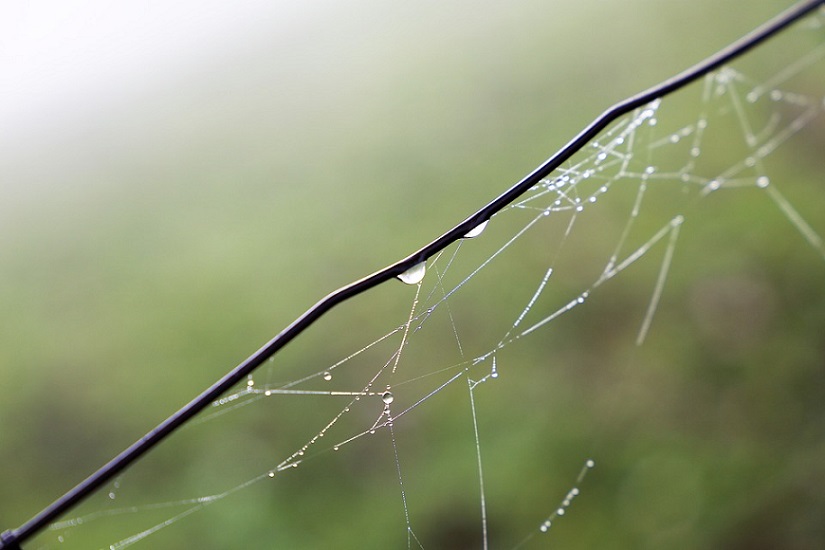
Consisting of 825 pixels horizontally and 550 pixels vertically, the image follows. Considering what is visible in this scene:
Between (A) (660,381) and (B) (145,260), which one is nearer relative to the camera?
(A) (660,381)

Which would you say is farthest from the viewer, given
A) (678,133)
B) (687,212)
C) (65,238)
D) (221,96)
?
(221,96)

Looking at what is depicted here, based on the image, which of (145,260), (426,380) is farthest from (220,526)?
(145,260)

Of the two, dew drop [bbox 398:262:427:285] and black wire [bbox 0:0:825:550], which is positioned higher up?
dew drop [bbox 398:262:427:285]

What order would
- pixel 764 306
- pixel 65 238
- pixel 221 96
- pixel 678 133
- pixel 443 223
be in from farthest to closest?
pixel 221 96 < pixel 65 238 < pixel 443 223 < pixel 678 133 < pixel 764 306

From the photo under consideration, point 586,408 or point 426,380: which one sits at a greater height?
point 426,380

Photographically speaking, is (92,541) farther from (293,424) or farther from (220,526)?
(293,424)

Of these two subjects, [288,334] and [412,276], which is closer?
[288,334]

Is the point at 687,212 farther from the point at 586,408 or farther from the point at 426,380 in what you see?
the point at 426,380

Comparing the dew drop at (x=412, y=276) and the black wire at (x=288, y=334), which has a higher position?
the dew drop at (x=412, y=276)

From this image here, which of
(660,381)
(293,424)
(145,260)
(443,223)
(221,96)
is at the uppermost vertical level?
(221,96)
